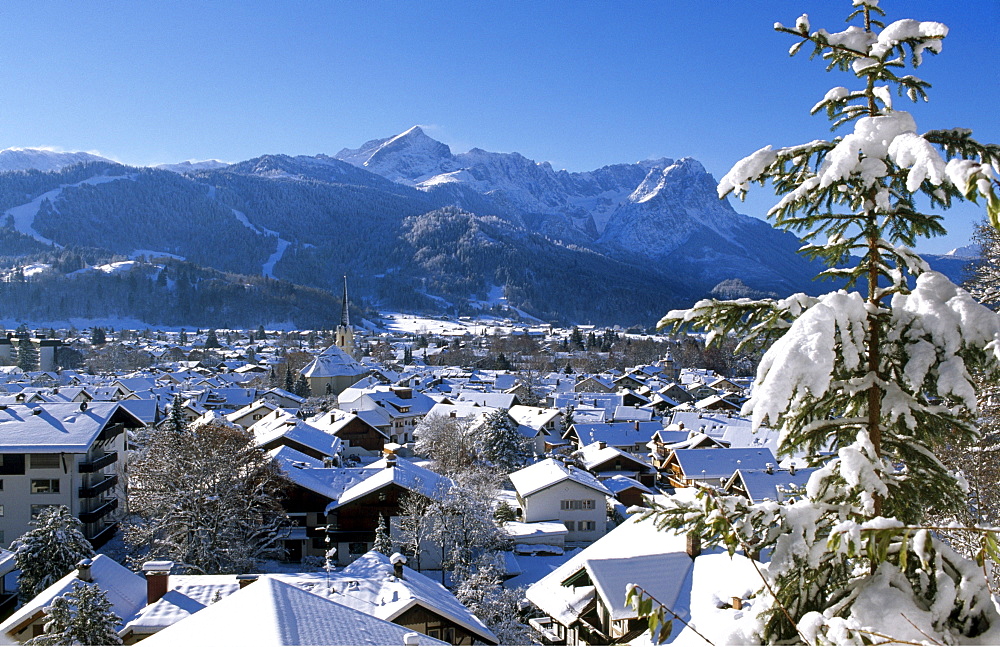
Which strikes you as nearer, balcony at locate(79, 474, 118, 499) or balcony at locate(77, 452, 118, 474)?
balcony at locate(77, 452, 118, 474)

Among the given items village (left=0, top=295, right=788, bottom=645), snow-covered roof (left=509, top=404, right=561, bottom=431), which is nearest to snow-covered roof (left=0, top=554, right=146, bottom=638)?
village (left=0, top=295, right=788, bottom=645)

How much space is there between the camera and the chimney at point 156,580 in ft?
50.0

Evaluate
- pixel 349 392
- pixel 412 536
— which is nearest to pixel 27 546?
pixel 412 536

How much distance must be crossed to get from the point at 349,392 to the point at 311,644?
6333cm

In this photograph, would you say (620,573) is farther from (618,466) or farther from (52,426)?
(618,466)

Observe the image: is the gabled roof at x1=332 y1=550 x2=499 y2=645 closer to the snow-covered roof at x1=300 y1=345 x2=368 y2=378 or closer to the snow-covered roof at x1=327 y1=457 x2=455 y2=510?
the snow-covered roof at x1=327 y1=457 x2=455 y2=510

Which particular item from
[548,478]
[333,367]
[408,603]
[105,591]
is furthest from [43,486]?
[333,367]

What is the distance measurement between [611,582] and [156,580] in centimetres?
1050

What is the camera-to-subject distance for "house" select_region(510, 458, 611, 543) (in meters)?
32.4

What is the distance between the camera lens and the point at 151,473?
22.2 meters

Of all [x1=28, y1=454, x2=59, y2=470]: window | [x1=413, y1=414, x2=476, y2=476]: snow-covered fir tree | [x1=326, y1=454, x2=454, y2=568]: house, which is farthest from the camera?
[x1=413, y1=414, x2=476, y2=476]: snow-covered fir tree

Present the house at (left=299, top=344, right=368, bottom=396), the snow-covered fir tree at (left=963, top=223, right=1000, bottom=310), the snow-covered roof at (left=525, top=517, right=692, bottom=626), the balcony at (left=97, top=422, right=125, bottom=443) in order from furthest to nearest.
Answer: the house at (left=299, top=344, right=368, bottom=396) < the balcony at (left=97, top=422, right=125, bottom=443) < the snow-covered roof at (left=525, top=517, right=692, bottom=626) < the snow-covered fir tree at (left=963, top=223, right=1000, bottom=310)

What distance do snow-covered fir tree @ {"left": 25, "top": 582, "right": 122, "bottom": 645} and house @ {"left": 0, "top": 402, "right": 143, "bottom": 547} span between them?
13854 mm

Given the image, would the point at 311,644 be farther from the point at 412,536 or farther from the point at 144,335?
the point at 144,335
